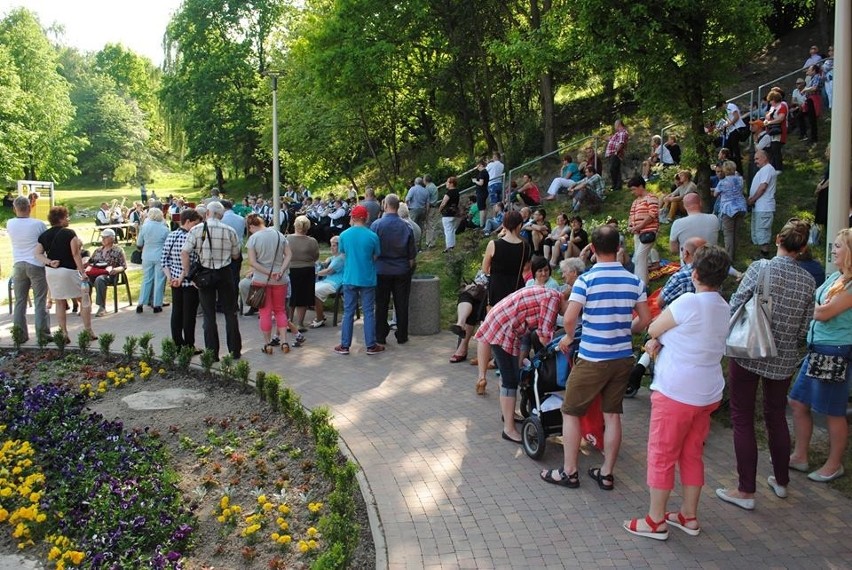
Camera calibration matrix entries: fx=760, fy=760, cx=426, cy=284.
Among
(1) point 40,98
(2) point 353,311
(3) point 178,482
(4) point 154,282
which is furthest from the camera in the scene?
(1) point 40,98

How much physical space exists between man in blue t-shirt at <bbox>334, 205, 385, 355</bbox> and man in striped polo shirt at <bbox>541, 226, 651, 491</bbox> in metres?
4.53

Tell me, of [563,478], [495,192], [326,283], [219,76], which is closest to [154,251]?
[326,283]

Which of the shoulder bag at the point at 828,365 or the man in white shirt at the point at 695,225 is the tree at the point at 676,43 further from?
the shoulder bag at the point at 828,365

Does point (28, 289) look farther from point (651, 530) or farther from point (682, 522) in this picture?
point (682, 522)

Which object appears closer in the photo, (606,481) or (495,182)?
(606,481)

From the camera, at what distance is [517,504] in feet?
17.9

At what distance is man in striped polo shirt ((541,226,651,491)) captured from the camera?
523cm

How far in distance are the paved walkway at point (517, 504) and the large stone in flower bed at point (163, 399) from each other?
4.13 ft

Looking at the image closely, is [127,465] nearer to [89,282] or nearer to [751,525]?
[751,525]

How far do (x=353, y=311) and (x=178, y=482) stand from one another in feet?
13.1

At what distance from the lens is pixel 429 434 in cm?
695

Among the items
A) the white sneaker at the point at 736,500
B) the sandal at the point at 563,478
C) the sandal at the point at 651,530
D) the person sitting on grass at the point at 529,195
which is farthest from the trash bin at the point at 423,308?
the person sitting on grass at the point at 529,195

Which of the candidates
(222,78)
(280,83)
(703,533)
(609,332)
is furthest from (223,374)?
(222,78)

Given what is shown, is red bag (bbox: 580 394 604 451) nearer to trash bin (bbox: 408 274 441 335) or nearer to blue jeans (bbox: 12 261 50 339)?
trash bin (bbox: 408 274 441 335)
